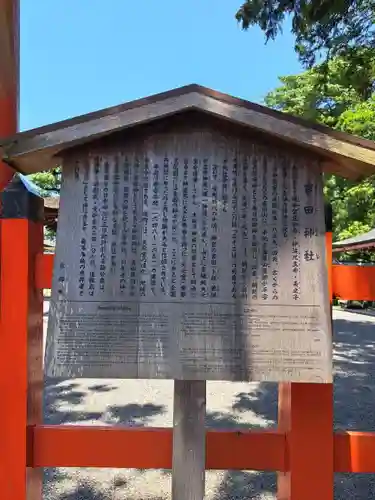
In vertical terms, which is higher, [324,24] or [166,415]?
[324,24]

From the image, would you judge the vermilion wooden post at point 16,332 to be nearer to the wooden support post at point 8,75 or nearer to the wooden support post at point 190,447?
the wooden support post at point 8,75

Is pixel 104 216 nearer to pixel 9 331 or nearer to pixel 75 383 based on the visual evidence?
pixel 9 331

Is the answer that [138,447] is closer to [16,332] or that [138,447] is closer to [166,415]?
[16,332]

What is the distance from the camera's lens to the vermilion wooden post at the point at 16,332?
5.57 ft

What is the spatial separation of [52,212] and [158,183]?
1034 cm

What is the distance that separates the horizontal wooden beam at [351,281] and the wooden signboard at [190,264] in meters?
0.19

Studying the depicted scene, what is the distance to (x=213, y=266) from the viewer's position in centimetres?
152

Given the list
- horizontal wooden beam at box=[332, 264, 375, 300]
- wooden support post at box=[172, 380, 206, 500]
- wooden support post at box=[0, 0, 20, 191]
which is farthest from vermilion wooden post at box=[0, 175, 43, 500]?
horizontal wooden beam at box=[332, 264, 375, 300]

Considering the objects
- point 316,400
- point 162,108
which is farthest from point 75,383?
point 162,108

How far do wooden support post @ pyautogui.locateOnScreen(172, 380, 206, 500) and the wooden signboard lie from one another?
0.76 ft

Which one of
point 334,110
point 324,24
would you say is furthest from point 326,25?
point 334,110

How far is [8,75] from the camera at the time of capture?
2.19m

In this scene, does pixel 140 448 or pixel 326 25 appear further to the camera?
pixel 326 25

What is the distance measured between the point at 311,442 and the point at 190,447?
48cm
